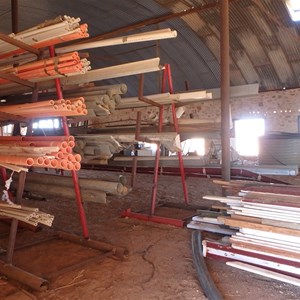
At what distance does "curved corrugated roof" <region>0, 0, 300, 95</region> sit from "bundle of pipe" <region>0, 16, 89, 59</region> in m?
6.37

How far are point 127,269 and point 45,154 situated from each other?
1339 millimetres

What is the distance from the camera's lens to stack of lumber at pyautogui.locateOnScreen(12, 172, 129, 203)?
3.34 metres

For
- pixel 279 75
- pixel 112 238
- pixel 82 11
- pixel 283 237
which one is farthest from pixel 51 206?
pixel 279 75

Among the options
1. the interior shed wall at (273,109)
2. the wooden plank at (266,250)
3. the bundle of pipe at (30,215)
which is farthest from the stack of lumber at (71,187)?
the interior shed wall at (273,109)

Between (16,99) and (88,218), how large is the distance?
2.04 m

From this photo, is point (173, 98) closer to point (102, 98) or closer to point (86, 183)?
point (102, 98)

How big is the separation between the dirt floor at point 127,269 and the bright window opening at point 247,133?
7.94 metres

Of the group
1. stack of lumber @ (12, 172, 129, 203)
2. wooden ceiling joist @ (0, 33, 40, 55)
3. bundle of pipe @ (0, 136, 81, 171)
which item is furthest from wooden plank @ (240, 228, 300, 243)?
wooden ceiling joist @ (0, 33, 40, 55)

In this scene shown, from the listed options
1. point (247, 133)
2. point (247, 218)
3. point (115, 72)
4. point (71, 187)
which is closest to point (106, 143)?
point (71, 187)

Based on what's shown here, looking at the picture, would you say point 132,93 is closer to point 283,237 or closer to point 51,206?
point 51,206

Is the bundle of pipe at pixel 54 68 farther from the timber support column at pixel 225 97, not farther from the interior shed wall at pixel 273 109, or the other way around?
the interior shed wall at pixel 273 109

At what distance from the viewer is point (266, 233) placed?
8.57ft

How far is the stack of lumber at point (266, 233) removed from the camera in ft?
8.13

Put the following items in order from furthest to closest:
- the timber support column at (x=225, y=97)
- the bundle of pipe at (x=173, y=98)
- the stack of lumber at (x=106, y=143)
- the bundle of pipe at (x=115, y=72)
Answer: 1. the timber support column at (x=225, y=97)
2. the bundle of pipe at (x=173, y=98)
3. the stack of lumber at (x=106, y=143)
4. the bundle of pipe at (x=115, y=72)
